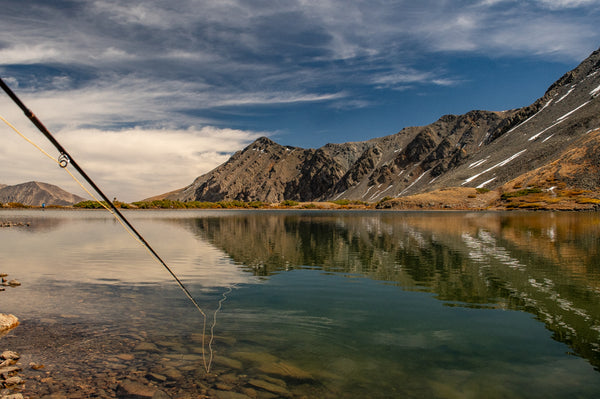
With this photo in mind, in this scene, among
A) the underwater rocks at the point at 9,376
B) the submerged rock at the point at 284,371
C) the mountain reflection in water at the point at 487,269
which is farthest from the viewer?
the mountain reflection in water at the point at 487,269

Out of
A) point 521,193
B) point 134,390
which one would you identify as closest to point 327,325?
point 134,390

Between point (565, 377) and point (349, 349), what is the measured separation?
20.6ft

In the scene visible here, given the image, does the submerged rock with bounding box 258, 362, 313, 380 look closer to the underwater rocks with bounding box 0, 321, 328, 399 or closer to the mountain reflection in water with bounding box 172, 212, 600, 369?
the underwater rocks with bounding box 0, 321, 328, 399

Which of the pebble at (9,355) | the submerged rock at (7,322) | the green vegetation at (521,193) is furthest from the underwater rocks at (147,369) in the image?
the green vegetation at (521,193)

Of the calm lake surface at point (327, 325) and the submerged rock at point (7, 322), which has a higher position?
the submerged rock at point (7, 322)

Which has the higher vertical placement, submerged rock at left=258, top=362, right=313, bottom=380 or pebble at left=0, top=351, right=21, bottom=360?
pebble at left=0, top=351, right=21, bottom=360

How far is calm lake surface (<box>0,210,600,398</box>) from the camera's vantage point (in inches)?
383

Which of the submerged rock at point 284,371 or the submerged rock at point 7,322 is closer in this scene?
the submerged rock at point 284,371

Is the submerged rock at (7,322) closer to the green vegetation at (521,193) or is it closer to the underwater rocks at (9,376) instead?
the underwater rocks at (9,376)

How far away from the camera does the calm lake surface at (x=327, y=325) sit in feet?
31.9

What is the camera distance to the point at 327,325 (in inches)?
565

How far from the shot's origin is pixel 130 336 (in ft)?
41.9

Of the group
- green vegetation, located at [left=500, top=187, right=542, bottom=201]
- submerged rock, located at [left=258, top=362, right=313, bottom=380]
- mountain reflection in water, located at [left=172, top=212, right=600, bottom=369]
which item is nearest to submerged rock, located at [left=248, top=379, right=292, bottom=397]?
submerged rock, located at [left=258, top=362, right=313, bottom=380]

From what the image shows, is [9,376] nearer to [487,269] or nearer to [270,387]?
[270,387]
